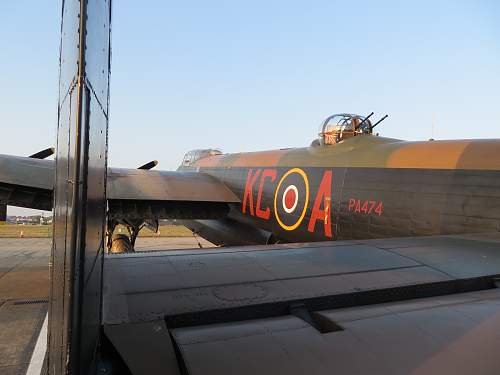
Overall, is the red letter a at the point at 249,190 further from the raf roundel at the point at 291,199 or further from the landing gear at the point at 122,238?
the landing gear at the point at 122,238

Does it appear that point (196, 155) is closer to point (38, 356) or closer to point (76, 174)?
point (38, 356)

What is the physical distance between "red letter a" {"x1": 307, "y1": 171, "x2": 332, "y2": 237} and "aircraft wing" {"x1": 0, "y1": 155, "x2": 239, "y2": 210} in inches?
184

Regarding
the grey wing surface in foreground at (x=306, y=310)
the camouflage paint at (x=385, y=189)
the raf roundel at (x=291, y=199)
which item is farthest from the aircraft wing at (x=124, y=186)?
the grey wing surface in foreground at (x=306, y=310)

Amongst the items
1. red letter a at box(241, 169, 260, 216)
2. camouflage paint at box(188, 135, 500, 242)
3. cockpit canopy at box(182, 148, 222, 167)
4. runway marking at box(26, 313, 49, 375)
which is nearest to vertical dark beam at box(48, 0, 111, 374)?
runway marking at box(26, 313, 49, 375)

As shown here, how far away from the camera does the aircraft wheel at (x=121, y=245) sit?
13719 millimetres

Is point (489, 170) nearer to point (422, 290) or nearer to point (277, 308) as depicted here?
point (422, 290)

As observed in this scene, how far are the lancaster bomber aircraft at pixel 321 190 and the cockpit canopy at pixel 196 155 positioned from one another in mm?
2578

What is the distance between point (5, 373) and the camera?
18.4 feet

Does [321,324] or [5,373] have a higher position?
[321,324]

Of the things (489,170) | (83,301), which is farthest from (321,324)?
(489,170)

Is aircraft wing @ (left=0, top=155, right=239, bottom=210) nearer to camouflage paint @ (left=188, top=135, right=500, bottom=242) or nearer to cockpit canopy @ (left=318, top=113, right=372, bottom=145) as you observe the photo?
camouflage paint @ (left=188, top=135, right=500, bottom=242)

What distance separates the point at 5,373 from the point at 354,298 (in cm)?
517

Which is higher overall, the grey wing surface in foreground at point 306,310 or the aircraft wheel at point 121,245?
the grey wing surface in foreground at point 306,310

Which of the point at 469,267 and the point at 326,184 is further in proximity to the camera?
the point at 326,184
